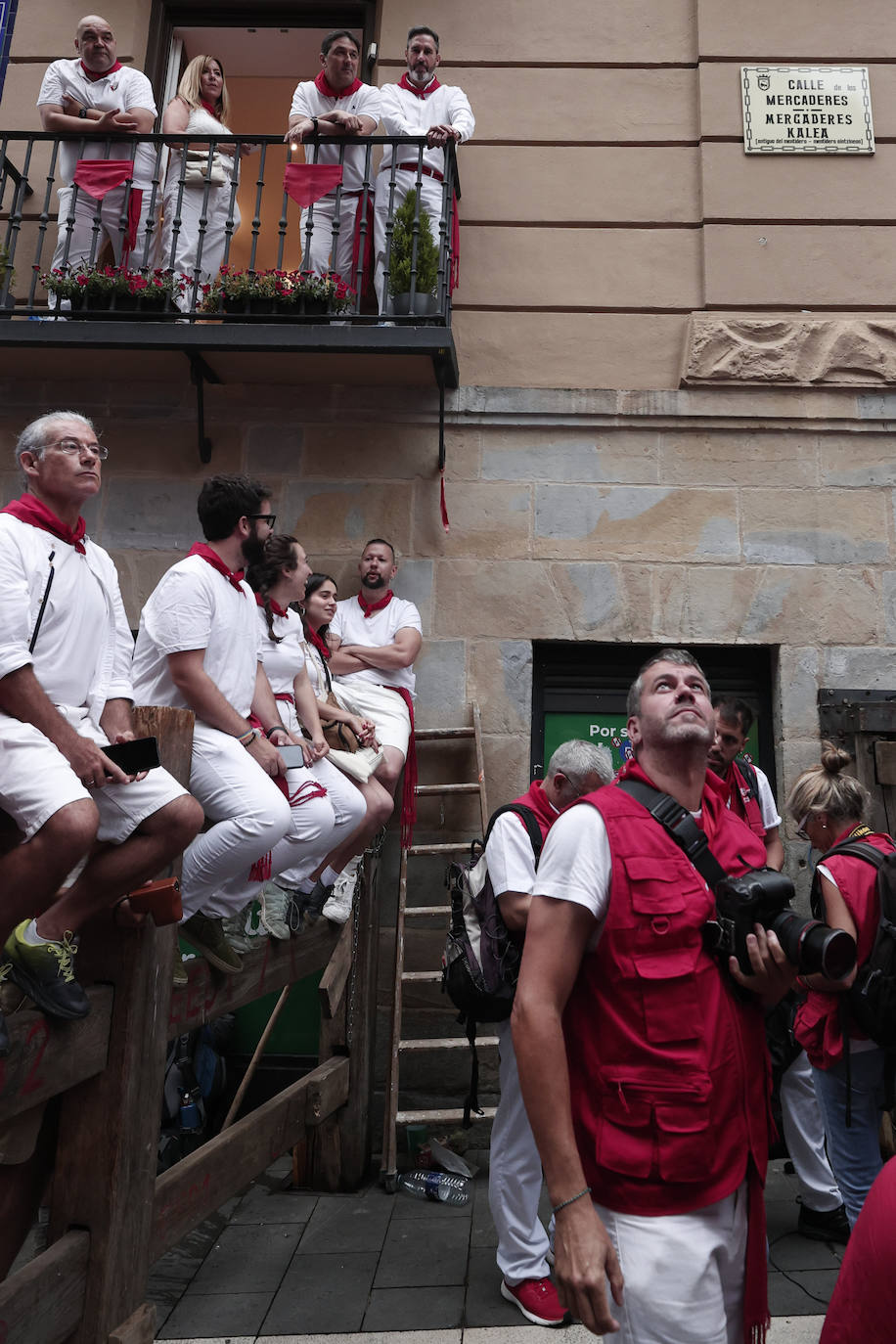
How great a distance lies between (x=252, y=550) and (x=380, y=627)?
7.00 ft

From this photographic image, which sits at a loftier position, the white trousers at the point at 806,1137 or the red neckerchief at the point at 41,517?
the red neckerchief at the point at 41,517

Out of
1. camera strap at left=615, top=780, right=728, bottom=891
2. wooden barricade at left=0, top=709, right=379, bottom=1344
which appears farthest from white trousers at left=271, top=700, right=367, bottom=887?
camera strap at left=615, top=780, right=728, bottom=891

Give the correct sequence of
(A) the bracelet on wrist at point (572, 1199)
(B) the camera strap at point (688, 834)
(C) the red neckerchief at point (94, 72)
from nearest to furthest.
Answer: (A) the bracelet on wrist at point (572, 1199)
(B) the camera strap at point (688, 834)
(C) the red neckerchief at point (94, 72)

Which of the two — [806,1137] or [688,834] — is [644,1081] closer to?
[688,834]

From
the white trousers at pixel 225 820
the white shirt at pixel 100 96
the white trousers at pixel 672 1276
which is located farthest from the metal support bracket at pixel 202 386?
the white trousers at pixel 672 1276

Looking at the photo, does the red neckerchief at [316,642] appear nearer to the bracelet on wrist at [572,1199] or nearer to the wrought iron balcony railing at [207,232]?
the wrought iron balcony railing at [207,232]

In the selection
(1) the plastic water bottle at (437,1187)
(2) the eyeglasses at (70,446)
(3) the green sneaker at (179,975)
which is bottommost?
(1) the plastic water bottle at (437,1187)

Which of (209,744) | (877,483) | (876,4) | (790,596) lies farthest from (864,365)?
(209,744)

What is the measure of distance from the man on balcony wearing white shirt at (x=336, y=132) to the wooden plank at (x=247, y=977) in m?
4.37

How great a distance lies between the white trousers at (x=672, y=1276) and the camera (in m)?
2.00

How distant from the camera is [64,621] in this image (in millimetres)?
2914

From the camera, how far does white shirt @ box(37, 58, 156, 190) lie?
6.93 metres

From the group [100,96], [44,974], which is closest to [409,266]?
[100,96]

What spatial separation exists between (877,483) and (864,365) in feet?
2.60
